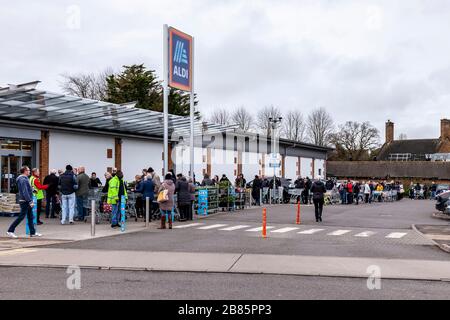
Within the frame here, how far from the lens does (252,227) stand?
19531 mm

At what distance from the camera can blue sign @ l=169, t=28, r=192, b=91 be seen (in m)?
23.1

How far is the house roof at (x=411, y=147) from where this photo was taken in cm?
9456

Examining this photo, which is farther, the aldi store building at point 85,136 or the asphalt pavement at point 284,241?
the aldi store building at point 85,136

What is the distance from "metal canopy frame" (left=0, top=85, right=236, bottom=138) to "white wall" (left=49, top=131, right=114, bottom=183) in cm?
60

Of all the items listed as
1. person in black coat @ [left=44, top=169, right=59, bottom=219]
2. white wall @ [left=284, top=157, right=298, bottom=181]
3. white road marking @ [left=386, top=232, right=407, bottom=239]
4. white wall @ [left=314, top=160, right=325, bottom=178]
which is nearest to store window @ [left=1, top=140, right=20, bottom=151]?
person in black coat @ [left=44, top=169, right=59, bottom=219]

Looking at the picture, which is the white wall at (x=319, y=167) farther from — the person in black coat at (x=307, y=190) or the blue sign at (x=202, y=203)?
the blue sign at (x=202, y=203)

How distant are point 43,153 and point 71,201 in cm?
669

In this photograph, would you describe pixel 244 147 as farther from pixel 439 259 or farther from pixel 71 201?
pixel 439 259

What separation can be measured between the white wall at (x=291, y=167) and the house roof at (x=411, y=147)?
153ft

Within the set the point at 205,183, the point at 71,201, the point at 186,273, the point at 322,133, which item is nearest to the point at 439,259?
the point at 186,273

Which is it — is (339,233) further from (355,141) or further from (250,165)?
(355,141)

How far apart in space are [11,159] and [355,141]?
258 feet

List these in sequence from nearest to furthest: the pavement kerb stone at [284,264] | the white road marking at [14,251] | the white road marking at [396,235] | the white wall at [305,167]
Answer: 1. the pavement kerb stone at [284,264]
2. the white road marking at [14,251]
3. the white road marking at [396,235]
4. the white wall at [305,167]

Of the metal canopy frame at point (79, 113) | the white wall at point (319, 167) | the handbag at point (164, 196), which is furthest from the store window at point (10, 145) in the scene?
the white wall at point (319, 167)
